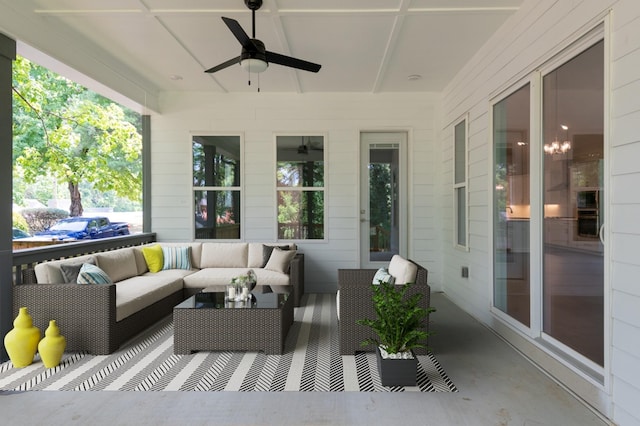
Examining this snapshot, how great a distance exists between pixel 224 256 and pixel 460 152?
12.1 feet

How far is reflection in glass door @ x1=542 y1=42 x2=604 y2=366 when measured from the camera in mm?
2346

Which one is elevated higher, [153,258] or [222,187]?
[222,187]

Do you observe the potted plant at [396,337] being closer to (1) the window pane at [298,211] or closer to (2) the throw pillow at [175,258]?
(1) the window pane at [298,211]

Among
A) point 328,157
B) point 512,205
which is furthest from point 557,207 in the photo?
point 328,157

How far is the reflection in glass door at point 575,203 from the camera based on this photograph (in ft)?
7.70

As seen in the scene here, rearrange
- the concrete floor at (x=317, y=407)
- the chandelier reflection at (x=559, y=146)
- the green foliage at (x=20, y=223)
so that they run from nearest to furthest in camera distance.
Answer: the concrete floor at (x=317, y=407)
the chandelier reflection at (x=559, y=146)
the green foliage at (x=20, y=223)

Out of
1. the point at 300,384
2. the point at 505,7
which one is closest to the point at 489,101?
the point at 505,7

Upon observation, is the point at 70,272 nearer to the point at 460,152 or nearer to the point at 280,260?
the point at 280,260

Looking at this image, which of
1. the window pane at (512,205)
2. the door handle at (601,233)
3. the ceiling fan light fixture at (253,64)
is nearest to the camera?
the door handle at (601,233)

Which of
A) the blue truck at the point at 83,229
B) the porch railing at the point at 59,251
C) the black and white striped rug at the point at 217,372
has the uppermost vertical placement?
the blue truck at the point at 83,229

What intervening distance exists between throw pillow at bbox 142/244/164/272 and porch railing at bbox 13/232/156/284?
400mm

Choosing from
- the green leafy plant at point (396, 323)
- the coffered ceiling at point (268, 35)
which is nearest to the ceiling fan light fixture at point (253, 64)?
the coffered ceiling at point (268, 35)

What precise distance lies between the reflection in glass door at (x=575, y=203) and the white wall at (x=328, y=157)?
111 inches

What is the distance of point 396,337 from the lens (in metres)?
2.62
